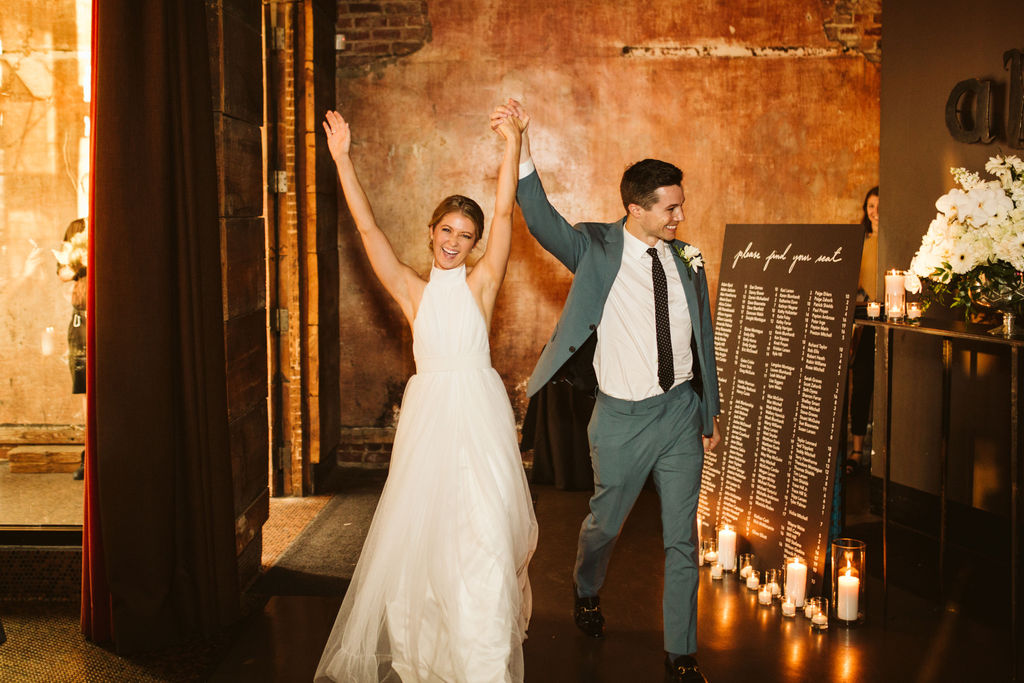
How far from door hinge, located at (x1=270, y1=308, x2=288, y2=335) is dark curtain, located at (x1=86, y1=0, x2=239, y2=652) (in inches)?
82.1

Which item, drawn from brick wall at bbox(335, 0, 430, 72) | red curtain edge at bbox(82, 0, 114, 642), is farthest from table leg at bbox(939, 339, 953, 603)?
brick wall at bbox(335, 0, 430, 72)

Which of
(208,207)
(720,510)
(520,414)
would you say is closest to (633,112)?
(520,414)

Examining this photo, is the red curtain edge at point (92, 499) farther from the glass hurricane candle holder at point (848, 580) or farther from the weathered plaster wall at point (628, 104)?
the weathered plaster wall at point (628, 104)

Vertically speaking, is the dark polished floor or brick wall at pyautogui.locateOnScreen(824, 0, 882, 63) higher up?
brick wall at pyautogui.locateOnScreen(824, 0, 882, 63)

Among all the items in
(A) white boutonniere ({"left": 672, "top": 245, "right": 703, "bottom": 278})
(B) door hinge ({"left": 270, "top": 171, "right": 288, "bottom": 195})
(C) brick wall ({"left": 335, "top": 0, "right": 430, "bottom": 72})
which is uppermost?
(C) brick wall ({"left": 335, "top": 0, "right": 430, "bottom": 72})

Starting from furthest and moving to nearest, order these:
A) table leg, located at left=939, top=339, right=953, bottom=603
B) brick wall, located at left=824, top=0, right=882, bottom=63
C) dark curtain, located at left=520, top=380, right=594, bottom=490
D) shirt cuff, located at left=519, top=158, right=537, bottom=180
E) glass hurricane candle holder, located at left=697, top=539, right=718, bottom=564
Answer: brick wall, located at left=824, top=0, right=882, bottom=63
dark curtain, located at left=520, top=380, right=594, bottom=490
glass hurricane candle holder, located at left=697, top=539, right=718, bottom=564
table leg, located at left=939, top=339, right=953, bottom=603
shirt cuff, located at left=519, top=158, right=537, bottom=180

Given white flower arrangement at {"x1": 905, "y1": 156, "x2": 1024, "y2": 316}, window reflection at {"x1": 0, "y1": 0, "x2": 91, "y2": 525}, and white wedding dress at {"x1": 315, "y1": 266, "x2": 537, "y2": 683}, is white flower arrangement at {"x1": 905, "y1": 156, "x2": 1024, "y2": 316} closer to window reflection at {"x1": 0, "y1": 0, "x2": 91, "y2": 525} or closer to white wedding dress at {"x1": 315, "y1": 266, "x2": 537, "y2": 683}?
white wedding dress at {"x1": 315, "y1": 266, "x2": 537, "y2": 683}

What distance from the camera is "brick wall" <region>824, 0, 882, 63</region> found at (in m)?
6.49

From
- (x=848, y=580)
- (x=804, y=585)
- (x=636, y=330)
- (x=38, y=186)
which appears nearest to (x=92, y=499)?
(x=38, y=186)

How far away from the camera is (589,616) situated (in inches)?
149

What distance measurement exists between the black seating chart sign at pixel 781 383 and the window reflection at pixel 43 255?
3.24 m

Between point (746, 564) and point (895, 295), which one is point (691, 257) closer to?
point (895, 295)

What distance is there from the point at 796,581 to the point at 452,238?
2.20m

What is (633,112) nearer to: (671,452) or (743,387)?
(743,387)
